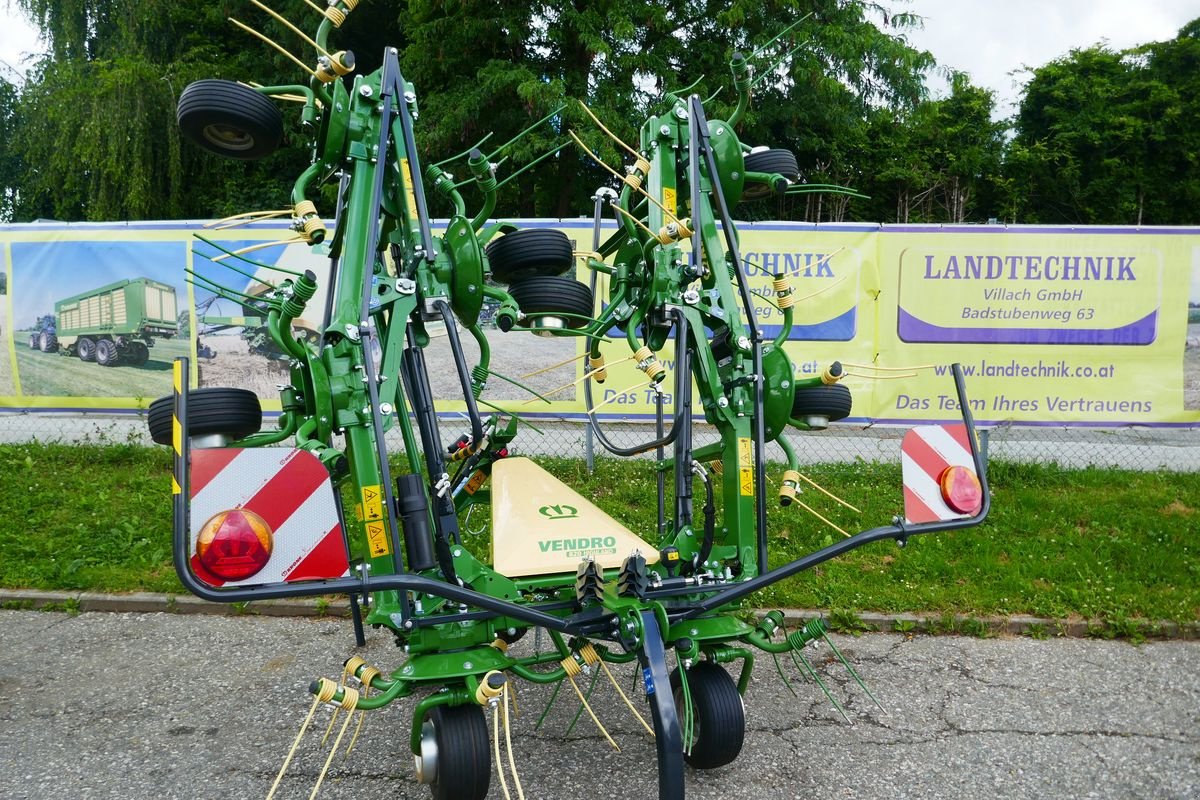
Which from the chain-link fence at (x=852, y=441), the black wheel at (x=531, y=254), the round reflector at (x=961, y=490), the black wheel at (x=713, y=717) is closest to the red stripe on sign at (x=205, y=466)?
the black wheel at (x=531, y=254)

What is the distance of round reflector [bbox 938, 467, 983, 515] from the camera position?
118 inches

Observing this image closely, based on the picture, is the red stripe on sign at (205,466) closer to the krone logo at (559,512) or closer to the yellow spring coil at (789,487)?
the krone logo at (559,512)

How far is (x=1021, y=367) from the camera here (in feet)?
22.7

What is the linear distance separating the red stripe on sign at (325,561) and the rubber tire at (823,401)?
1871 millimetres

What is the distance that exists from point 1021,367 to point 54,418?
8.39m

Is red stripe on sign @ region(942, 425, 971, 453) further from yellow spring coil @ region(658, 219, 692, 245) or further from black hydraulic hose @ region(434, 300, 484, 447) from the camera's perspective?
black hydraulic hose @ region(434, 300, 484, 447)

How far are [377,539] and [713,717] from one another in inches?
52.0

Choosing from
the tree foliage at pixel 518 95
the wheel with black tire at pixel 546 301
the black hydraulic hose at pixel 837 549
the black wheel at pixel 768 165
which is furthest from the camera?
the tree foliage at pixel 518 95

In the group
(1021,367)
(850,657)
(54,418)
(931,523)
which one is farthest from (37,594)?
(1021,367)

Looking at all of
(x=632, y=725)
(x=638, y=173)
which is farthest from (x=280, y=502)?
(x=638, y=173)

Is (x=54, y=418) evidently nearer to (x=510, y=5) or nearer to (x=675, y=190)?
(x=675, y=190)

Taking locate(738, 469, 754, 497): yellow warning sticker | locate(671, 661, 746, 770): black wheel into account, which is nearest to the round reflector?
locate(738, 469, 754, 497): yellow warning sticker

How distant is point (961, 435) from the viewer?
3.10m

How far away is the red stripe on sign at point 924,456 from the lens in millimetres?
3039
